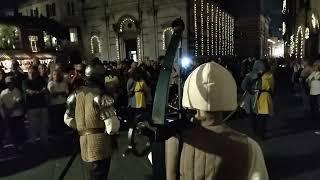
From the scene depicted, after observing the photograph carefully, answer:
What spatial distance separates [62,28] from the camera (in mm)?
47438

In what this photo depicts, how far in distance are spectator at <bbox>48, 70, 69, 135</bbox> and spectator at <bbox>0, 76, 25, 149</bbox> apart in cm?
82

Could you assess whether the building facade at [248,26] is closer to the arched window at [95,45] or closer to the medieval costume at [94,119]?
the arched window at [95,45]

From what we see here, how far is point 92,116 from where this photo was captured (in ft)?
15.0

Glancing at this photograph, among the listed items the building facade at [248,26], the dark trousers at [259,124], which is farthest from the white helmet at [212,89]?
the building facade at [248,26]

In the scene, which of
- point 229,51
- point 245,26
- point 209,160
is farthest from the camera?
point 245,26

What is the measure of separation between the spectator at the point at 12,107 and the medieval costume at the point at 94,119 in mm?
4547

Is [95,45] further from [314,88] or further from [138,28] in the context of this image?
[314,88]

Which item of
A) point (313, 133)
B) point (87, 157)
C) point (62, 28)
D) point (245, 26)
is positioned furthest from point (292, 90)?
point (245, 26)

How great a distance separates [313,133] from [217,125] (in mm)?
8312

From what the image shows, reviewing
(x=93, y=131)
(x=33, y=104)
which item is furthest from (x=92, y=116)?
(x=33, y=104)

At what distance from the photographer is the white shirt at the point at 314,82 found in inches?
432

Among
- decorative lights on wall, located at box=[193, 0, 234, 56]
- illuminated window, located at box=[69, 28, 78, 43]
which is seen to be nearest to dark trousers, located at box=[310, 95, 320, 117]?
decorative lights on wall, located at box=[193, 0, 234, 56]

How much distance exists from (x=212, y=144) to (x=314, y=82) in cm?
1017

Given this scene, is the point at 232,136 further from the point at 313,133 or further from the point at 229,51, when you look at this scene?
the point at 229,51
